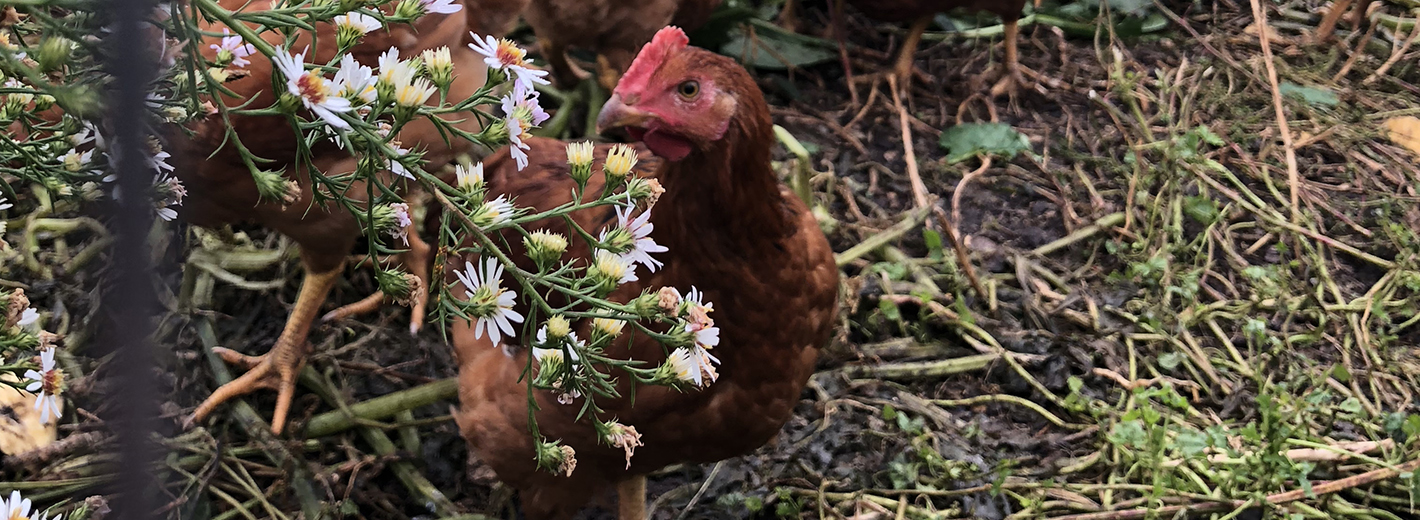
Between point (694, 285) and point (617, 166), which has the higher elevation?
point (617, 166)

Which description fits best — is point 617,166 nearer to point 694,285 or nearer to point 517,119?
point 517,119

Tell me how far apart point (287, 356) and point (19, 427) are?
43 cm

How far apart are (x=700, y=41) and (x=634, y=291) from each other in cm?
166

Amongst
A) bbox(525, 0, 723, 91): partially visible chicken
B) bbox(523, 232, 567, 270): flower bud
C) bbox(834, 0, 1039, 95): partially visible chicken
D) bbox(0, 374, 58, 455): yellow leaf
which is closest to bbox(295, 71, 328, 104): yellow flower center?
bbox(523, 232, 567, 270): flower bud

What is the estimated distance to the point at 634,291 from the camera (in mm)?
1323

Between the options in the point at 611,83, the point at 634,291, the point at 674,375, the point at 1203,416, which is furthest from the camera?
the point at 611,83

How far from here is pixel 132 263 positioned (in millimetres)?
390

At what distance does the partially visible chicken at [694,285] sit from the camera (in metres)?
1.27

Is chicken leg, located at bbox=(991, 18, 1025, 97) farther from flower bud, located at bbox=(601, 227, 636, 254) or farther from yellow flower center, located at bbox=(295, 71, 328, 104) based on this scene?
yellow flower center, located at bbox=(295, 71, 328, 104)

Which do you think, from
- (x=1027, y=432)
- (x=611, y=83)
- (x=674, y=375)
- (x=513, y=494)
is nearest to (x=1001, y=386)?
(x=1027, y=432)

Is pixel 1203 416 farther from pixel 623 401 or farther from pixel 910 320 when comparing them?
pixel 623 401

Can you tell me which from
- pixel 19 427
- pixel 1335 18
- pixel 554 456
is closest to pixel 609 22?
pixel 19 427

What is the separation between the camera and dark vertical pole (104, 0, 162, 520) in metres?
0.37

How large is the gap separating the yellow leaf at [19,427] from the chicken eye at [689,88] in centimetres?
120
